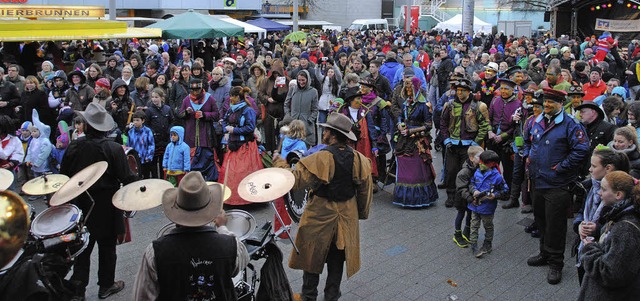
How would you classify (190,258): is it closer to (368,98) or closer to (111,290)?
(111,290)

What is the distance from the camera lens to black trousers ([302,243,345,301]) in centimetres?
561

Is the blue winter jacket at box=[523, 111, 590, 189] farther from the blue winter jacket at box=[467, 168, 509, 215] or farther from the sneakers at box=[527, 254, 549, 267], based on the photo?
the sneakers at box=[527, 254, 549, 267]

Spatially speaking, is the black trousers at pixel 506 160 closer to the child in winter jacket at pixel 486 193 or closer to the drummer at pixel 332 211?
the child in winter jacket at pixel 486 193

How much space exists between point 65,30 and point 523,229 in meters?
11.2

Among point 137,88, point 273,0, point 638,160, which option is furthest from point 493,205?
point 273,0

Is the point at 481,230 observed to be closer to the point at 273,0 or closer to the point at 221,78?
the point at 221,78

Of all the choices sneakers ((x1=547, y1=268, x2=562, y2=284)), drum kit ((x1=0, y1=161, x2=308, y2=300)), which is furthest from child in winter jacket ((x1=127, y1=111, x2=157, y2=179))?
sneakers ((x1=547, y1=268, x2=562, y2=284))

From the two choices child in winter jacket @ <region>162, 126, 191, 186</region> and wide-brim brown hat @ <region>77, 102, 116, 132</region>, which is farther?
child in winter jacket @ <region>162, 126, 191, 186</region>

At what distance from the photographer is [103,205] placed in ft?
19.2

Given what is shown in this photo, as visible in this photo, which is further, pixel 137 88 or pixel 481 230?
pixel 137 88

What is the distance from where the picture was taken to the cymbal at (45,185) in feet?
17.4

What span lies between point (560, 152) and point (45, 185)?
500 cm

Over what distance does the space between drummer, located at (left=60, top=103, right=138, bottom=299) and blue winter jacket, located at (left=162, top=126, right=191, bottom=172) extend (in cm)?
300

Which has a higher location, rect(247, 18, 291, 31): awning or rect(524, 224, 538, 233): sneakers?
rect(247, 18, 291, 31): awning
